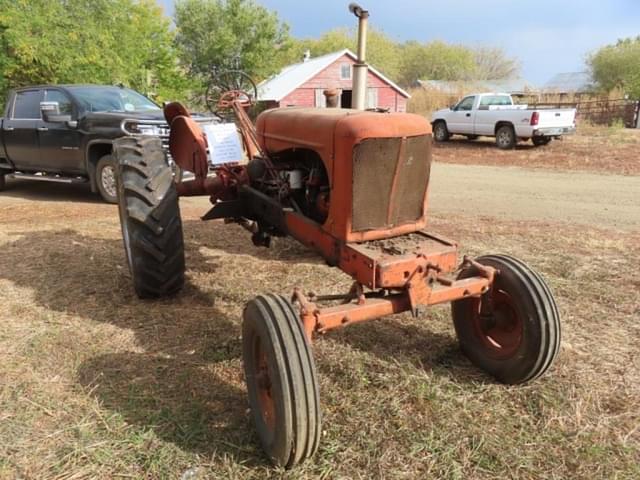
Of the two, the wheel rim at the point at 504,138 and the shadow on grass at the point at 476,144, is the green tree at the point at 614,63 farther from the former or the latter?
the wheel rim at the point at 504,138

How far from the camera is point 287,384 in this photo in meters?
2.20

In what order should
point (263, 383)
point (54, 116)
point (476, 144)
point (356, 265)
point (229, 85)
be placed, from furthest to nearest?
point (476, 144)
point (54, 116)
point (229, 85)
point (356, 265)
point (263, 383)

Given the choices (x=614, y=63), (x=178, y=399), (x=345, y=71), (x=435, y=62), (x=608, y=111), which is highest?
(x=435, y=62)

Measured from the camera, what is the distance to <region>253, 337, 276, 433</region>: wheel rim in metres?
2.50

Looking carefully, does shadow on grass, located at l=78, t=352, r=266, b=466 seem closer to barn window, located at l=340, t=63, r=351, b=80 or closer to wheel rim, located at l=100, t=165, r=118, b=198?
wheel rim, located at l=100, t=165, r=118, b=198

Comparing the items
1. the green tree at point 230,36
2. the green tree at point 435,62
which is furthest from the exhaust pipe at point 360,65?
the green tree at point 435,62

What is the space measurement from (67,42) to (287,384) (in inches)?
494

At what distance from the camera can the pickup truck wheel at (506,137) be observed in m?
15.1

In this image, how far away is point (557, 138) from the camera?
16312 mm

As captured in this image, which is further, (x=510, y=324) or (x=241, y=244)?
(x=241, y=244)

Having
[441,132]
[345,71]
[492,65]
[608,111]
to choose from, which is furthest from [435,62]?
[441,132]

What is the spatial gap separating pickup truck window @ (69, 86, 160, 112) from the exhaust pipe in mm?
5850

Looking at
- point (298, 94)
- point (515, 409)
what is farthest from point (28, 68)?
point (298, 94)

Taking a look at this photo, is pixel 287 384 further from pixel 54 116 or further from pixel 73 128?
pixel 54 116
